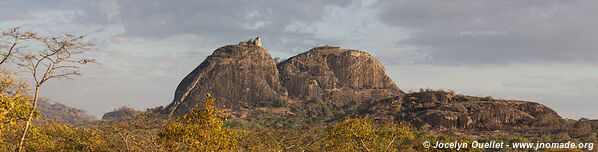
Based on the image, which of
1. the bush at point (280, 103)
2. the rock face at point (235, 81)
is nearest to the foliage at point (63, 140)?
the bush at point (280, 103)

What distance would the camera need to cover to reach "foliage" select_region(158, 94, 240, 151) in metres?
32.0

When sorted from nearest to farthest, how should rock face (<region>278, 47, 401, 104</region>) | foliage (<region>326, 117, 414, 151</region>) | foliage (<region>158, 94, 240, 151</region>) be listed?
foliage (<region>158, 94, 240, 151</region>) → foliage (<region>326, 117, 414, 151</region>) → rock face (<region>278, 47, 401, 104</region>)

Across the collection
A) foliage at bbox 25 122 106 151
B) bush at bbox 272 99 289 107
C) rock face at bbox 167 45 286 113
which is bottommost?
foliage at bbox 25 122 106 151

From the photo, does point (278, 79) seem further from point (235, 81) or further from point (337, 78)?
point (337, 78)

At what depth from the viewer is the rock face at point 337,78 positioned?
592ft

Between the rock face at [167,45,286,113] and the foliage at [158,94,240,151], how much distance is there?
454 ft

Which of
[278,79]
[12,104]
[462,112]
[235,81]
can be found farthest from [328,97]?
[12,104]

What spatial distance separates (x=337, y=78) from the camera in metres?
189

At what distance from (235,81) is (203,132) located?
147 m

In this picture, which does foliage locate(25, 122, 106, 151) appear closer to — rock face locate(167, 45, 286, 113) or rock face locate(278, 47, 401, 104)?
rock face locate(167, 45, 286, 113)

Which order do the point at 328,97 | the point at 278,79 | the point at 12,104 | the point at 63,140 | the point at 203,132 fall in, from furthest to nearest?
1. the point at 278,79
2. the point at 328,97
3. the point at 63,140
4. the point at 203,132
5. the point at 12,104

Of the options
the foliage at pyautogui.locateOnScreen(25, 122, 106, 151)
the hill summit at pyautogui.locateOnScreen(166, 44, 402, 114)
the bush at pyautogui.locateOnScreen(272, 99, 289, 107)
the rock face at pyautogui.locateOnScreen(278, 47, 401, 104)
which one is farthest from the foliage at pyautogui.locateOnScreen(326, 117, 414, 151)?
the rock face at pyautogui.locateOnScreen(278, 47, 401, 104)

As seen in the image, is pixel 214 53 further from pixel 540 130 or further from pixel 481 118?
pixel 540 130

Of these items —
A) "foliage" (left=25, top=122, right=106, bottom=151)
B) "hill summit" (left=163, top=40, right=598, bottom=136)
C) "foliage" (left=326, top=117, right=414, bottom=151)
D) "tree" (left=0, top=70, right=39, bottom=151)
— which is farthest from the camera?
"hill summit" (left=163, top=40, right=598, bottom=136)
